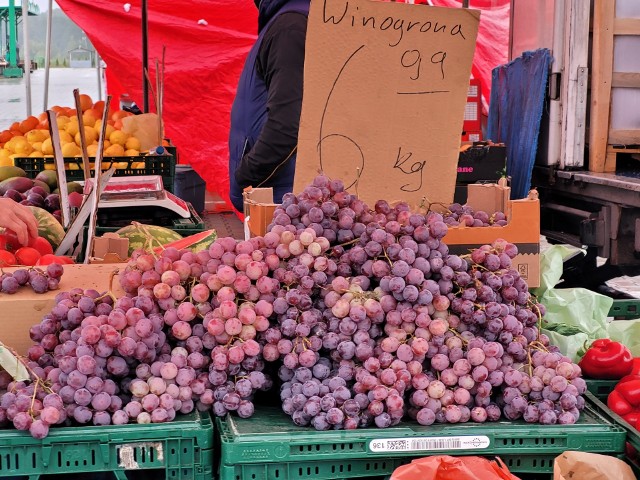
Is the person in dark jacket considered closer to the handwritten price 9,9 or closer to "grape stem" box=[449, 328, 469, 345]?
the handwritten price 9,9

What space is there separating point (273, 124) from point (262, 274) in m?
2.06

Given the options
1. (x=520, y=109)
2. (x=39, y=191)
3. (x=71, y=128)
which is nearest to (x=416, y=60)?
(x=39, y=191)

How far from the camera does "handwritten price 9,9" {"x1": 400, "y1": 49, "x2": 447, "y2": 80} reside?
5.89 ft

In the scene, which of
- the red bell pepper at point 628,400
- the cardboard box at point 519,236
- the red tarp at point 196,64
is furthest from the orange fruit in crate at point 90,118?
the red bell pepper at point 628,400

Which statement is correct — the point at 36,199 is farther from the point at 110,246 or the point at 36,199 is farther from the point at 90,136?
the point at 90,136

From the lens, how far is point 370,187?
1.86m

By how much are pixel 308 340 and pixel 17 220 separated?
128 centimetres

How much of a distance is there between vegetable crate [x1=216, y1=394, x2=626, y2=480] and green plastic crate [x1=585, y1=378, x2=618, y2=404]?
1.03 ft

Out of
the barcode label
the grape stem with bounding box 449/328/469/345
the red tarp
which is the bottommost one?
the barcode label

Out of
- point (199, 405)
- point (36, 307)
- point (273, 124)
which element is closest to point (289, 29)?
point (273, 124)

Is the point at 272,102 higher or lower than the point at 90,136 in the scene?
higher

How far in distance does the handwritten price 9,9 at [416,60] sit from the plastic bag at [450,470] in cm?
89

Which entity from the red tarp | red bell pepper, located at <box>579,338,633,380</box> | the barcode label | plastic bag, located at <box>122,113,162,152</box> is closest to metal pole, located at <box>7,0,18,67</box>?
the red tarp

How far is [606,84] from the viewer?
467 centimetres
